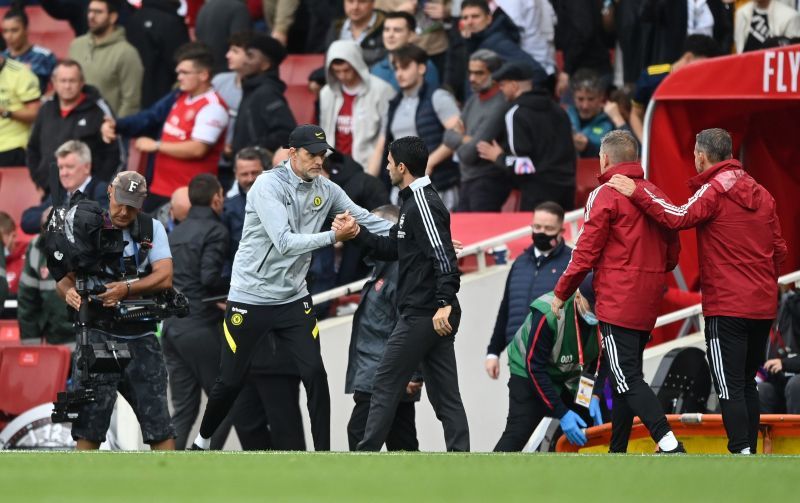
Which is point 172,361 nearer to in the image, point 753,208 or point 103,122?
point 103,122

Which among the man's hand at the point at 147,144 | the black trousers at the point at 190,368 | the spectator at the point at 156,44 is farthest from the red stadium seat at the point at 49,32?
the black trousers at the point at 190,368

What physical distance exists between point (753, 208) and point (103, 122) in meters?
6.41

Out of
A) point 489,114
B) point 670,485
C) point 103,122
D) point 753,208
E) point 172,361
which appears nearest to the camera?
point 670,485

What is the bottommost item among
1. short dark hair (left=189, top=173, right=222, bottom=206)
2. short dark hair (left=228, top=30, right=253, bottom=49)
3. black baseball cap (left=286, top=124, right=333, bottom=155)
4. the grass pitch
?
the grass pitch

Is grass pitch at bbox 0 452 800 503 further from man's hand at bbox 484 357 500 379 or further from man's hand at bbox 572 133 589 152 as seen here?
man's hand at bbox 572 133 589 152

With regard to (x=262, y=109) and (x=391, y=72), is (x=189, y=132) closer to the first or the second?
(x=262, y=109)

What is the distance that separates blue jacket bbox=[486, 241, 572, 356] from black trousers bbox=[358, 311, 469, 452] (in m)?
0.84

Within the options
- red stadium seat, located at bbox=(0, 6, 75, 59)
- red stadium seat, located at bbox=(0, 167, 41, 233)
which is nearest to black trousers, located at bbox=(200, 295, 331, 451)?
red stadium seat, located at bbox=(0, 167, 41, 233)

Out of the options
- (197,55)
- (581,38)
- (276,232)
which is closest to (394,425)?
(276,232)

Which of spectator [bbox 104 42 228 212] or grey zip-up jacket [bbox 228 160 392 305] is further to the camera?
spectator [bbox 104 42 228 212]

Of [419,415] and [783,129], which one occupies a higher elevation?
[783,129]

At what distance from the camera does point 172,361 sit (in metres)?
10.7

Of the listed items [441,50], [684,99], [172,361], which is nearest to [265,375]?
[172,361]

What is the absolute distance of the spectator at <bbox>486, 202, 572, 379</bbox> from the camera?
9.49 meters
